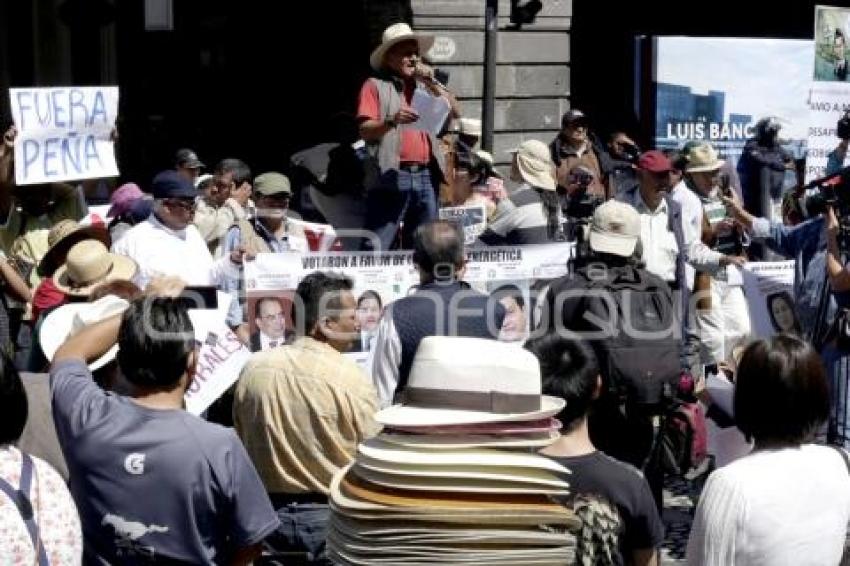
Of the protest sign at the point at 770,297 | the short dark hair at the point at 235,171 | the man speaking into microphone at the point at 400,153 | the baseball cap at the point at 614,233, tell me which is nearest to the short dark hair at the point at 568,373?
the baseball cap at the point at 614,233

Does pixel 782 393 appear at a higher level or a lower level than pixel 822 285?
higher

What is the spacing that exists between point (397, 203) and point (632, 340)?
148 inches

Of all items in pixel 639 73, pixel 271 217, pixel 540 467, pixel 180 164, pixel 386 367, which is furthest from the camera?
pixel 639 73

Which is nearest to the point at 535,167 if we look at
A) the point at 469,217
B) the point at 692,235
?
the point at 469,217

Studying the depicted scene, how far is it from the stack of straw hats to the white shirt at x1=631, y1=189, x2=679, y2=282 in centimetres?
504

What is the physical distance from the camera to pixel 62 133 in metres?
9.58

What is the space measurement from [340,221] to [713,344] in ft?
8.01

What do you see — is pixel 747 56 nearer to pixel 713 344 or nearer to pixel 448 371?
pixel 713 344

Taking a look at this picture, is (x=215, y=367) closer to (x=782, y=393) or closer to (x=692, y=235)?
(x=782, y=393)

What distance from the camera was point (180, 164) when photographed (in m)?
11.4

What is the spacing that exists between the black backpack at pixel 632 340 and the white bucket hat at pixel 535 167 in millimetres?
3070

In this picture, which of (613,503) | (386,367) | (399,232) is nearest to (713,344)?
(399,232)

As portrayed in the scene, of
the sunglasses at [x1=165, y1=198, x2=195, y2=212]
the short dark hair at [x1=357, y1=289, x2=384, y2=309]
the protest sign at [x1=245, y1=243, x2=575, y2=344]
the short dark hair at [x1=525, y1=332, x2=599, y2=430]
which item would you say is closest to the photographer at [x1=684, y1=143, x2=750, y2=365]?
the protest sign at [x1=245, y1=243, x2=575, y2=344]

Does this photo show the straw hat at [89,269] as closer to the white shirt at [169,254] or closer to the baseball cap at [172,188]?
the white shirt at [169,254]
